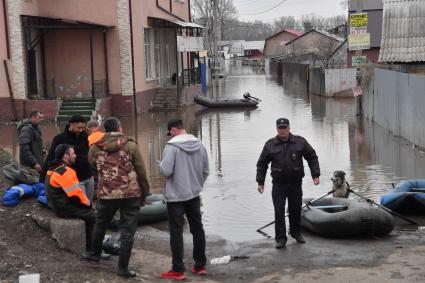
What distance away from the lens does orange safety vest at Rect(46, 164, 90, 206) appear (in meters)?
7.83

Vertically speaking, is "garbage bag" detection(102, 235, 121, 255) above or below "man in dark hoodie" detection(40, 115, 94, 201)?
below

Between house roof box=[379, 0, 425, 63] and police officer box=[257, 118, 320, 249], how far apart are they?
14598 mm

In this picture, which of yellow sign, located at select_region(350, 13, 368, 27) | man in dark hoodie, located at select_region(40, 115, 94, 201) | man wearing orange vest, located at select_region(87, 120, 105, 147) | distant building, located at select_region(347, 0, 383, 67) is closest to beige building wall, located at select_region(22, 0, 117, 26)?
yellow sign, located at select_region(350, 13, 368, 27)

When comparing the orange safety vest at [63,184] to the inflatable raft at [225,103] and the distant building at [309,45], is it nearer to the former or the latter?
the inflatable raft at [225,103]

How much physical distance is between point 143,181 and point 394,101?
50.9 feet

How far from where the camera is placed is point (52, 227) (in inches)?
320

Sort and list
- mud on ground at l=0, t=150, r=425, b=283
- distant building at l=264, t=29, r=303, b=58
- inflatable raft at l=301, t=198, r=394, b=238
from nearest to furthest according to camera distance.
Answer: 1. mud on ground at l=0, t=150, r=425, b=283
2. inflatable raft at l=301, t=198, r=394, b=238
3. distant building at l=264, t=29, r=303, b=58

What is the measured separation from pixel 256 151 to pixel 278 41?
98.9 metres

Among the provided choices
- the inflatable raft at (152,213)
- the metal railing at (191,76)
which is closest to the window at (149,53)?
the metal railing at (191,76)

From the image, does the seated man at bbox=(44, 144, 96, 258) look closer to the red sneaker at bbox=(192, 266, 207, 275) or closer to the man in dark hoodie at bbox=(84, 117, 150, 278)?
the man in dark hoodie at bbox=(84, 117, 150, 278)

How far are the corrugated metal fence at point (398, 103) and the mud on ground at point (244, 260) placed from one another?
28.7 ft

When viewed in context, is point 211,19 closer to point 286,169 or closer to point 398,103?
point 398,103

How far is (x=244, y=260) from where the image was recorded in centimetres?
858

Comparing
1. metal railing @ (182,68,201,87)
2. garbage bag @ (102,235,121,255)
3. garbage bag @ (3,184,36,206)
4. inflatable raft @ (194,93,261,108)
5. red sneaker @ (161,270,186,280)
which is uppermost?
metal railing @ (182,68,201,87)
